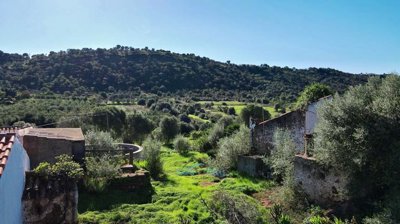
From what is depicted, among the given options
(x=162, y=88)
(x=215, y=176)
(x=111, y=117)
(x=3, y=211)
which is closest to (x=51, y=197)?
(x=3, y=211)

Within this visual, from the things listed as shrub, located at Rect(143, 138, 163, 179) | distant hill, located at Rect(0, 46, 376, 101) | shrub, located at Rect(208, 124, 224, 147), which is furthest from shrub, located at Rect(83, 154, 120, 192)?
distant hill, located at Rect(0, 46, 376, 101)

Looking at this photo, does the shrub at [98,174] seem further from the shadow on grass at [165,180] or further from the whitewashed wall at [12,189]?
the whitewashed wall at [12,189]

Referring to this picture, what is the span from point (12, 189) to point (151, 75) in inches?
3474

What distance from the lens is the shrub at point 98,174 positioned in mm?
18984

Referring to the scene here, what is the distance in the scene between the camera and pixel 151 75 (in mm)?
94438

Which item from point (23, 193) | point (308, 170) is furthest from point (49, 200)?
A: point (308, 170)

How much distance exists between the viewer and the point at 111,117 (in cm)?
4850

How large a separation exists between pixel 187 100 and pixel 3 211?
262 feet

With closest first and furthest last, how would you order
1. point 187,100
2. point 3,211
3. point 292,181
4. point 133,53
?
point 3,211, point 292,181, point 187,100, point 133,53

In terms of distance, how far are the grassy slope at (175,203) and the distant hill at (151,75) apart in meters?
51.2

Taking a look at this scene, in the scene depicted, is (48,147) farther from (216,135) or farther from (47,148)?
(216,135)

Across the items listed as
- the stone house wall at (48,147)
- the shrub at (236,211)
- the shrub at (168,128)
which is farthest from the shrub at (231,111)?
the shrub at (236,211)

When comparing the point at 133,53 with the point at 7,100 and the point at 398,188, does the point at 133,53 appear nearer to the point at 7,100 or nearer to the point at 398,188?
the point at 7,100

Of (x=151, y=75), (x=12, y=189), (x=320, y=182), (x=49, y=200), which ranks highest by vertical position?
(x=151, y=75)
